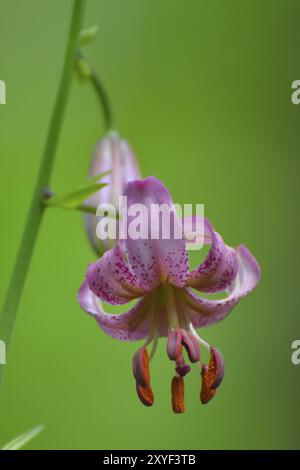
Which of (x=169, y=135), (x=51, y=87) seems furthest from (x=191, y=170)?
(x=51, y=87)

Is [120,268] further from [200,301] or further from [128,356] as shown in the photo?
[128,356]

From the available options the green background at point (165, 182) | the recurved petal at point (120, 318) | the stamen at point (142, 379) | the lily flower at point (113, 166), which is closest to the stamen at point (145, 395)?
the stamen at point (142, 379)

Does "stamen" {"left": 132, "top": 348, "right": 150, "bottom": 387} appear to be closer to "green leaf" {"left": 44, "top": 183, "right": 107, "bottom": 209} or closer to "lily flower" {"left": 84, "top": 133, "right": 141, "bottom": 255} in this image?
"green leaf" {"left": 44, "top": 183, "right": 107, "bottom": 209}

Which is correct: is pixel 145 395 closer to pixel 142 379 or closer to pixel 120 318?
pixel 142 379

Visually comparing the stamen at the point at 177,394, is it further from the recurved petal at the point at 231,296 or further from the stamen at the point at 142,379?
the recurved petal at the point at 231,296

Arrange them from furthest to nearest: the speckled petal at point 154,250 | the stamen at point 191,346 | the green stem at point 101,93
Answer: the green stem at point 101,93
the stamen at point 191,346
the speckled petal at point 154,250
